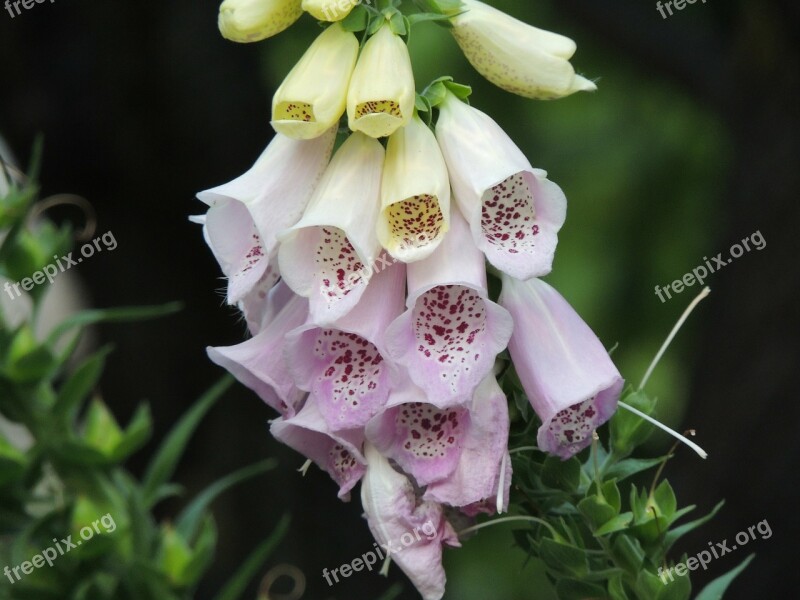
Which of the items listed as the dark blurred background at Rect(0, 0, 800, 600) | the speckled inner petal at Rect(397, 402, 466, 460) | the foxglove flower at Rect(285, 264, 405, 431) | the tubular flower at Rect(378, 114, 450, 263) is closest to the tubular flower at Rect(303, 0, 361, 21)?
the tubular flower at Rect(378, 114, 450, 263)

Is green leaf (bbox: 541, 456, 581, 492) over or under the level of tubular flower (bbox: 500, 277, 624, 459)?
under

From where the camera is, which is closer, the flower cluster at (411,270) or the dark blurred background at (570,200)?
the flower cluster at (411,270)

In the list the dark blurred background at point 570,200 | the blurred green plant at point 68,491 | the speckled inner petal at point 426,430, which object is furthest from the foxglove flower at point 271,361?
the dark blurred background at point 570,200

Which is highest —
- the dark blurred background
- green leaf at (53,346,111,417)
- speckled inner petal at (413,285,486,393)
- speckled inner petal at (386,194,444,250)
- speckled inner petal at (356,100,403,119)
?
speckled inner petal at (356,100,403,119)

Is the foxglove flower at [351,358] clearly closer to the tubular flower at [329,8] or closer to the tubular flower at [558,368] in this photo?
the tubular flower at [558,368]

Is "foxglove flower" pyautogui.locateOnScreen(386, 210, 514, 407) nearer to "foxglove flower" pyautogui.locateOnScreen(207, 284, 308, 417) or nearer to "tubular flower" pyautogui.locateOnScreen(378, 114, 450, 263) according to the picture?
"tubular flower" pyautogui.locateOnScreen(378, 114, 450, 263)

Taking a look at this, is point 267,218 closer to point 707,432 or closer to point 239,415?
point 707,432
